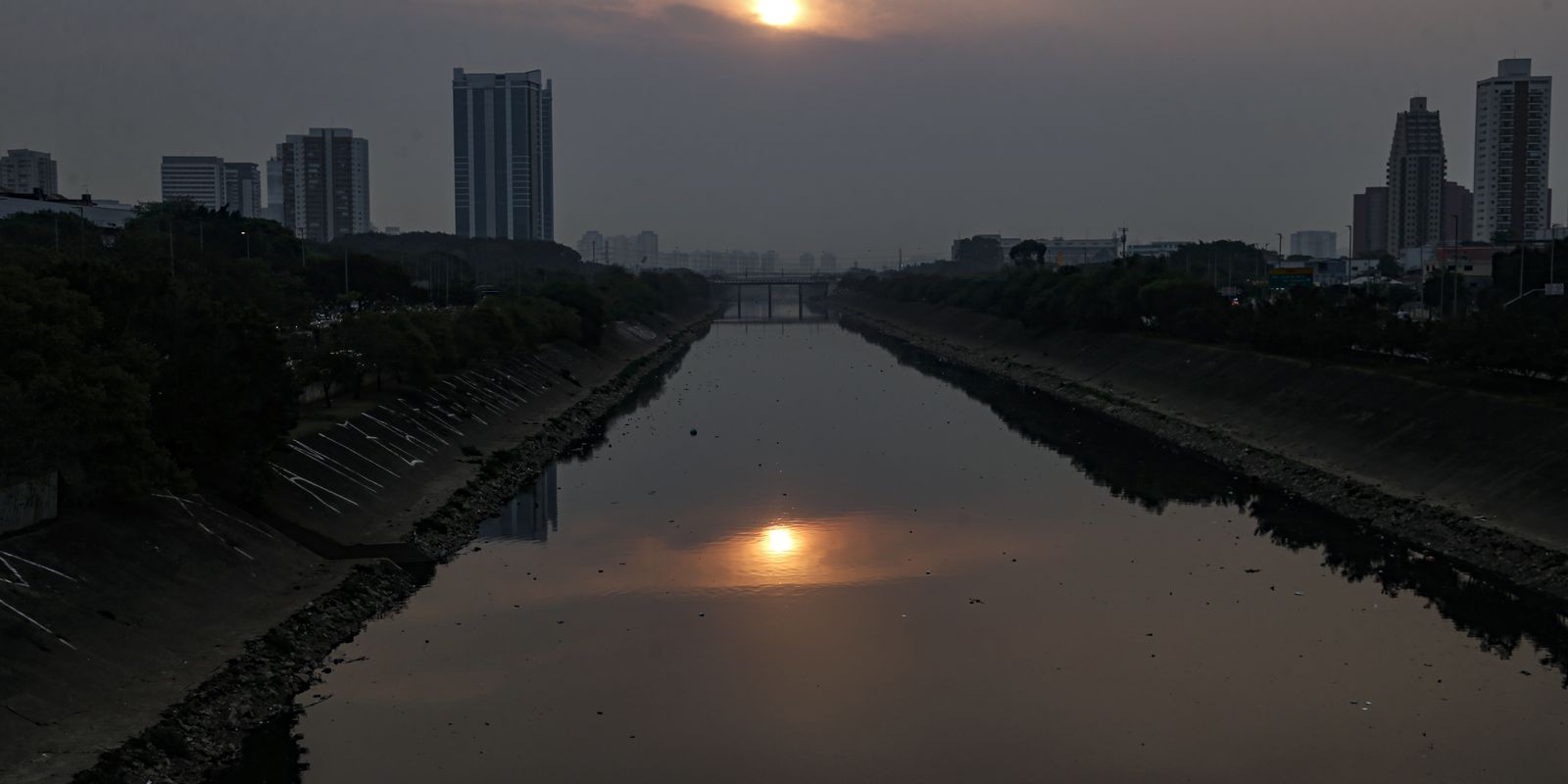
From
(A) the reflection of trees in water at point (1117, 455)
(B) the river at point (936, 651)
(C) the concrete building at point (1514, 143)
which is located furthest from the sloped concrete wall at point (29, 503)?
(C) the concrete building at point (1514, 143)

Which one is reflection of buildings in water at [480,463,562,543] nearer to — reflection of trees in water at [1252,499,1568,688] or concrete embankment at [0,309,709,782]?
concrete embankment at [0,309,709,782]

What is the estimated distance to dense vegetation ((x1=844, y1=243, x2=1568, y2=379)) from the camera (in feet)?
158

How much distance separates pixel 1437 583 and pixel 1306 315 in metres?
35.1

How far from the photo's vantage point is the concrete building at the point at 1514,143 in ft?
638

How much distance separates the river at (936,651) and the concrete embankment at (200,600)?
1000 millimetres

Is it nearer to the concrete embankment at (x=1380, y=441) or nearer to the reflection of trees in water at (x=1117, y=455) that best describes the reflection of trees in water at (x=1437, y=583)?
the concrete embankment at (x=1380, y=441)

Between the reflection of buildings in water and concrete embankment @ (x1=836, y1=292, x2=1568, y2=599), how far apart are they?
24.8 m

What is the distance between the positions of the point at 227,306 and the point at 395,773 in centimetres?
1910

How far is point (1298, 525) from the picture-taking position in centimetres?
4141

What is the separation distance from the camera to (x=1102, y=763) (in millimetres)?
22391

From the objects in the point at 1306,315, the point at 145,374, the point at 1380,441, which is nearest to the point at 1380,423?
the point at 1380,441

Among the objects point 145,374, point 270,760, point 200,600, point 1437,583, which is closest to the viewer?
point 270,760

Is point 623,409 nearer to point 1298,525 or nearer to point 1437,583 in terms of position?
point 1298,525

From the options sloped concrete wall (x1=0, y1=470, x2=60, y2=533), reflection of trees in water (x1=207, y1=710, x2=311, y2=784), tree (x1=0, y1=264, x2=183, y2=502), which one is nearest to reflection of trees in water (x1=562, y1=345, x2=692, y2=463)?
tree (x1=0, y1=264, x2=183, y2=502)
